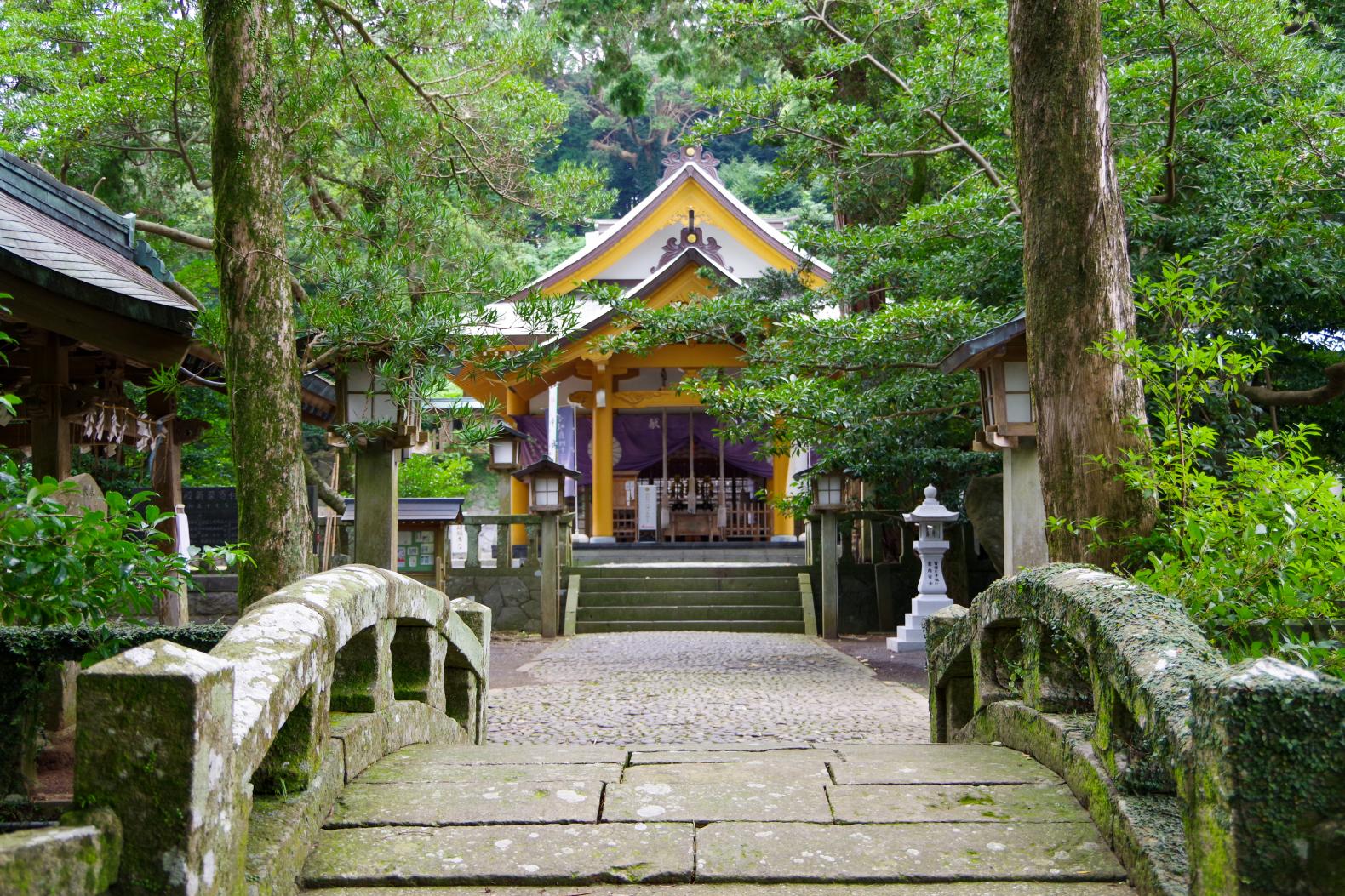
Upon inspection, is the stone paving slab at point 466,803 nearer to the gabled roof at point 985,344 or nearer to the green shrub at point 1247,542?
the green shrub at point 1247,542

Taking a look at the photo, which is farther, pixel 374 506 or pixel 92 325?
pixel 374 506

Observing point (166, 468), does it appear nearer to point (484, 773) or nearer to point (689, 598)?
point (484, 773)

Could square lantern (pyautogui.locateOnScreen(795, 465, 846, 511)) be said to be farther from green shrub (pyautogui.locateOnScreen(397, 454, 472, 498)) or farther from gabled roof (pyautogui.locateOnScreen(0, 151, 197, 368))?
gabled roof (pyautogui.locateOnScreen(0, 151, 197, 368))

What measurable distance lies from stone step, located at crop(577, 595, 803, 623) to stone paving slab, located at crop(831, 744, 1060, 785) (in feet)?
34.5

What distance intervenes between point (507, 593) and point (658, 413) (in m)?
9.07

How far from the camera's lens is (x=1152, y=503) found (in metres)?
4.69

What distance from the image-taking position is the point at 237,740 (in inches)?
97.6

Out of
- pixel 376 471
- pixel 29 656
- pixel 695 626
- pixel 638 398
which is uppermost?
pixel 638 398

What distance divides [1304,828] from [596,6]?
40.0 feet

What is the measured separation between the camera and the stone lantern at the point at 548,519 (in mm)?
13964

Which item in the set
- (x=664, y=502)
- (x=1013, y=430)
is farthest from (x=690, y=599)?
(x=1013, y=430)

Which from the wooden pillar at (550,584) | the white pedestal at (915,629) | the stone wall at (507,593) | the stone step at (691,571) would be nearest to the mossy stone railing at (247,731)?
the white pedestal at (915,629)

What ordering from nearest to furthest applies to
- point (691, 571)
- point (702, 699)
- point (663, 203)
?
1. point (702, 699)
2. point (691, 571)
3. point (663, 203)

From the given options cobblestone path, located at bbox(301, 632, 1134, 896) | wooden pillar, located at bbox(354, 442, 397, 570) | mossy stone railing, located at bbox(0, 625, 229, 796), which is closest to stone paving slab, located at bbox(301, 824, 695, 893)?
cobblestone path, located at bbox(301, 632, 1134, 896)
